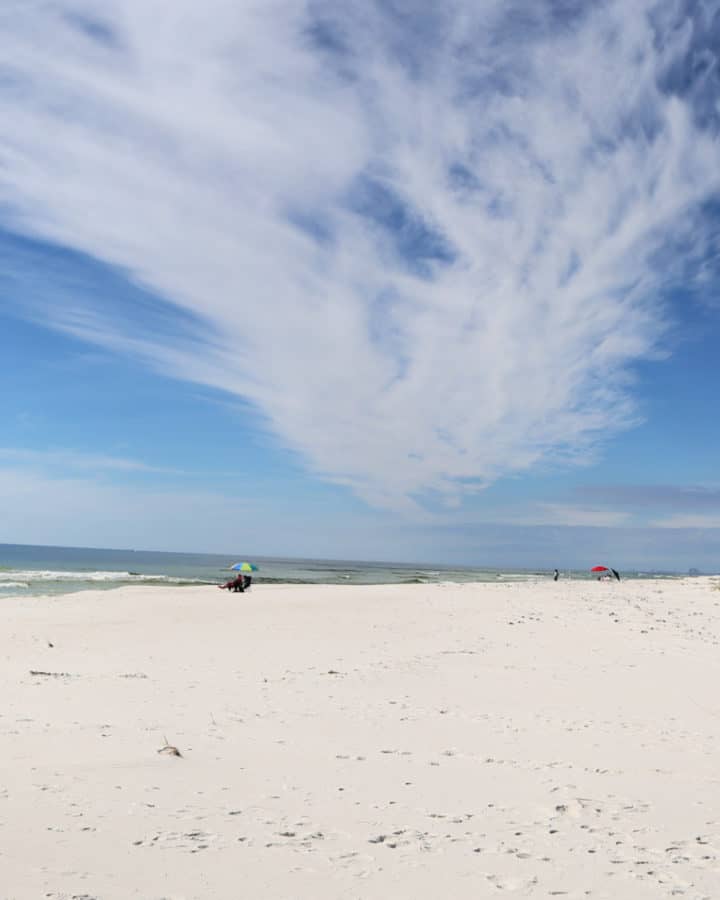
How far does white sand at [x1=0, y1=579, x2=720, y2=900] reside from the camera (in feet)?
16.0

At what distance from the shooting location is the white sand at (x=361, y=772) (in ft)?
16.0

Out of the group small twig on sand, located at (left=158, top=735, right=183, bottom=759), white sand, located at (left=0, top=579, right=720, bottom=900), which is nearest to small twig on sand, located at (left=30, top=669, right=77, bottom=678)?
white sand, located at (left=0, top=579, right=720, bottom=900)

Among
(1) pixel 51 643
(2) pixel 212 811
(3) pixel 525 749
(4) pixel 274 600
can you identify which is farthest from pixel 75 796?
(4) pixel 274 600

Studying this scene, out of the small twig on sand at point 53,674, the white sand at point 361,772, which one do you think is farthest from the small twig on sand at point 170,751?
the small twig on sand at point 53,674

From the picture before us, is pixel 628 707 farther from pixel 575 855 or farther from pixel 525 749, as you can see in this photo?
pixel 575 855

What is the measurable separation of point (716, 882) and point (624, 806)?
1.58m

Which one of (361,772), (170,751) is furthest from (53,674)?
(361,772)

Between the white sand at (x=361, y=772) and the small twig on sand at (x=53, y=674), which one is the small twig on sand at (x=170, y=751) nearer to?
the white sand at (x=361, y=772)

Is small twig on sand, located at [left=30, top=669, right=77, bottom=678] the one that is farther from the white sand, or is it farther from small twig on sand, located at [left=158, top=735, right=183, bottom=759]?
small twig on sand, located at [left=158, top=735, right=183, bottom=759]

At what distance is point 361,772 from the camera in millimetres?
7250

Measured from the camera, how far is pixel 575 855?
17.3 feet

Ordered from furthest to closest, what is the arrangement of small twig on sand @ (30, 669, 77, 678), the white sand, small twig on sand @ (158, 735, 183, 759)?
small twig on sand @ (30, 669, 77, 678) → small twig on sand @ (158, 735, 183, 759) → the white sand

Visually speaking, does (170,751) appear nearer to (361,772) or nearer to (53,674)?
(361,772)

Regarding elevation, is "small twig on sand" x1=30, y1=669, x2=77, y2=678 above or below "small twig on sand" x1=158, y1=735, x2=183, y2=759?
below
